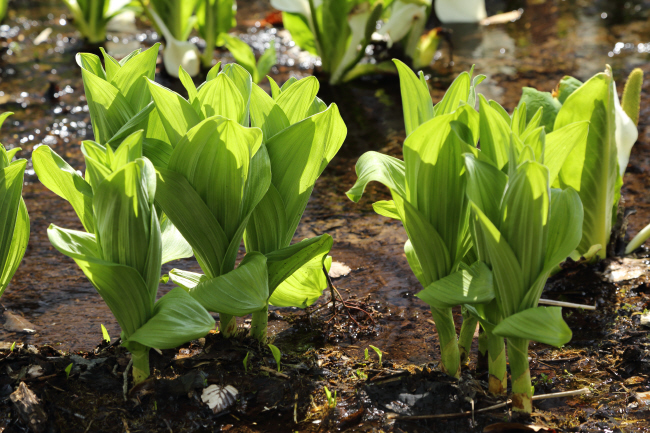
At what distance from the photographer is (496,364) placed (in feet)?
4.28

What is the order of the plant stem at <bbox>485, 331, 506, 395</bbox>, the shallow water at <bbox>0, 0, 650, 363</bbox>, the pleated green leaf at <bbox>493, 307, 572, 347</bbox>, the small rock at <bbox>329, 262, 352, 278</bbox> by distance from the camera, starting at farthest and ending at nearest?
the small rock at <bbox>329, 262, 352, 278</bbox> → the shallow water at <bbox>0, 0, 650, 363</bbox> → the plant stem at <bbox>485, 331, 506, 395</bbox> → the pleated green leaf at <bbox>493, 307, 572, 347</bbox>

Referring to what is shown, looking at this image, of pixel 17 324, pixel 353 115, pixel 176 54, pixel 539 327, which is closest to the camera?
pixel 539 327

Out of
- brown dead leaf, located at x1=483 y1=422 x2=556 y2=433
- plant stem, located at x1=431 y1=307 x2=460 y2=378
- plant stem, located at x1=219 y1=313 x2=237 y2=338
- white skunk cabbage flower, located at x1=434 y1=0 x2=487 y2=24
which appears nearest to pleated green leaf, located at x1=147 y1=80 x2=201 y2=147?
plant stem, located at x1=219 y1=313 x2=237 y2=338

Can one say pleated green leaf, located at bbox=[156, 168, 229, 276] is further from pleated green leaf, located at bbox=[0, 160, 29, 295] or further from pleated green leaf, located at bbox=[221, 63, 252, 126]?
pleated green leaf, located at bbox=[0, 160, 29, 295]

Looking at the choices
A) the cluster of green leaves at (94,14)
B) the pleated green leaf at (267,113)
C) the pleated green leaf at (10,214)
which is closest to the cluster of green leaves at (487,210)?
the pleated green leaf at (267,113)

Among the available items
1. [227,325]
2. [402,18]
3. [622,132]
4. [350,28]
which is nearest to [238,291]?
[227,325]

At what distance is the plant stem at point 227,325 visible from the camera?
4.83 feet

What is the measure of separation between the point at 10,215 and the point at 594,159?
4.97 ft

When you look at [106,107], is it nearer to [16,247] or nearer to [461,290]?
[16,247]

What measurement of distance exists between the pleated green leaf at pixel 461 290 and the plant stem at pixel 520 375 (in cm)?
13

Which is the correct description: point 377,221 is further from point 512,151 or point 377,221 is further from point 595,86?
point 512,151

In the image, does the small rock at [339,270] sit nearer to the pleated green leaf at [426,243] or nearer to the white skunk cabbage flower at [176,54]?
the pleated green leaf at [426,243]

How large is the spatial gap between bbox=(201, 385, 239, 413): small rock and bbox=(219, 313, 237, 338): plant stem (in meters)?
0.16

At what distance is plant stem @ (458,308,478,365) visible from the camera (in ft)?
4.58
